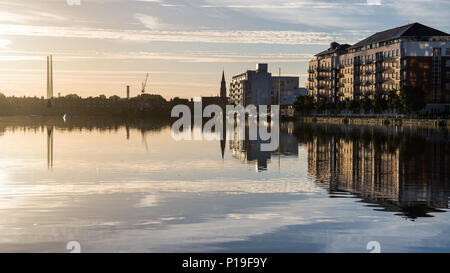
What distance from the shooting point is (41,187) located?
28.5 metres

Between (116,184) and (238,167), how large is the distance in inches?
437

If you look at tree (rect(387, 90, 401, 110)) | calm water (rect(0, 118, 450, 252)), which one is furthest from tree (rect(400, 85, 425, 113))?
calm water (rect(0, 118, 450, 252))

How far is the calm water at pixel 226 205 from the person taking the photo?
55.0ft

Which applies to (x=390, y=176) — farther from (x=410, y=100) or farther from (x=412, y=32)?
(x=412, y=32)

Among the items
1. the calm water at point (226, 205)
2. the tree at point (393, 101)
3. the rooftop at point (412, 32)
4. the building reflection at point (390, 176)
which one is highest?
the rooftop at point (412, 32)

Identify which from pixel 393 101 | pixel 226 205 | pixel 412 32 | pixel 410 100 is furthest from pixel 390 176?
pixel 412 32

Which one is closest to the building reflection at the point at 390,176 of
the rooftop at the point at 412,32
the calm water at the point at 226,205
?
the calm water at the point at 226,205

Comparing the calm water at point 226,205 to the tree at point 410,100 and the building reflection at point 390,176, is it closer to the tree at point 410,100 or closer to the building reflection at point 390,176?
the building reflection at point 390,176

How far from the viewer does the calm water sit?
660 inches

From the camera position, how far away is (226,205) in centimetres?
2309

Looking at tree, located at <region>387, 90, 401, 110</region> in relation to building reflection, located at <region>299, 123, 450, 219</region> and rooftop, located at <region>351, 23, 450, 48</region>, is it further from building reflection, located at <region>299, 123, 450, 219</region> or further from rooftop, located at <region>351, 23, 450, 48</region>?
building reflection, located at <region>299, 123, 450, 219</region>

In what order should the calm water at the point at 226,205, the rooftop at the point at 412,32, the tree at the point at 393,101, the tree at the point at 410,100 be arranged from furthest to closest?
the rooftop at the point at 412,32 < the tree at the point at 393,101 < the tree at the point at 410,100 < the calm water at the point at 226,205
